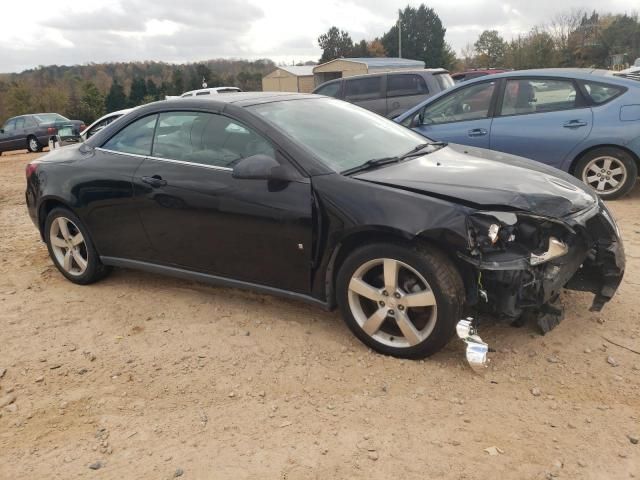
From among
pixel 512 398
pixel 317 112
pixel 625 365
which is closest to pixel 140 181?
pixel 317 112

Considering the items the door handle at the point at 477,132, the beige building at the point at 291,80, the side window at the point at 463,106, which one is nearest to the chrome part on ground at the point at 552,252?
the door handle at the point at 477,132

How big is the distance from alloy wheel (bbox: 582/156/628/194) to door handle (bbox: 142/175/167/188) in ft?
15.8

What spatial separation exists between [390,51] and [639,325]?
251ft

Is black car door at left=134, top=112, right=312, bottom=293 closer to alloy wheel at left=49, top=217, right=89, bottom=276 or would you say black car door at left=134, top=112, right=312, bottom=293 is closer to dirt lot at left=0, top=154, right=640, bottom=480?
dirt lot at left=0, top=154, right=640, bottom=480

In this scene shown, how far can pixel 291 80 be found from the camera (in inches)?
1838

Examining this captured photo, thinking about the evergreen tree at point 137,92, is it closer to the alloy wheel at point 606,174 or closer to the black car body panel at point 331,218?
the alloy wheel at point 606,174

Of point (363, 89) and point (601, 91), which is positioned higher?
point (363, 89)

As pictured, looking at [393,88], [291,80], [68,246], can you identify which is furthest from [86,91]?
[68,246]

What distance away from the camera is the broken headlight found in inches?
112

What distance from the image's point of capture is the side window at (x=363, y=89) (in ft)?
40.6

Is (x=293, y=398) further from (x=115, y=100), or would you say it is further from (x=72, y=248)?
(x=115, y=100)

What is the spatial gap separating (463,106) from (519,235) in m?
4.40

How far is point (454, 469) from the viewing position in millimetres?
2342

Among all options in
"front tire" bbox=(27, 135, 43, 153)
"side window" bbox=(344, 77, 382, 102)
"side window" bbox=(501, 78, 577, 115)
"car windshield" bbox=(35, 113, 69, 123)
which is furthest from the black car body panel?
"front tire" bbox=(27, 135, 43, 153)
